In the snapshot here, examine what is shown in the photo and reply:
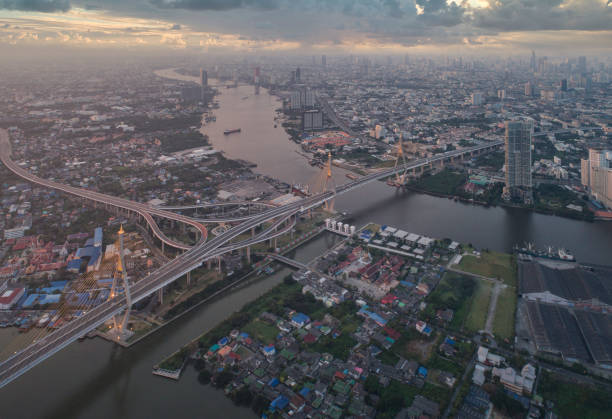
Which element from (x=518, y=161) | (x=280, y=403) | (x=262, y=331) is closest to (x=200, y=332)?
(x=262, y=331)

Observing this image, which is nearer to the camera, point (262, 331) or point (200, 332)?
point (262, 331)

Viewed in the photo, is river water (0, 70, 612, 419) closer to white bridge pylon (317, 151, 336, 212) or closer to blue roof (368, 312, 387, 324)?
white bridge pylon (317, 151, 336, 212)

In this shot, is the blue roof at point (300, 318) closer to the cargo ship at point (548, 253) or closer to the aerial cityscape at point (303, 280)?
the aerial cityscape at point (303, 280)

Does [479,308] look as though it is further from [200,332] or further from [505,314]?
[200,332]

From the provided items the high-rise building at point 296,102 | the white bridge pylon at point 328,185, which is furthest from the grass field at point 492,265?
the high-rise building at point 296,102

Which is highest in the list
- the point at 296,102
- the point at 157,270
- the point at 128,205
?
the point at 296,102

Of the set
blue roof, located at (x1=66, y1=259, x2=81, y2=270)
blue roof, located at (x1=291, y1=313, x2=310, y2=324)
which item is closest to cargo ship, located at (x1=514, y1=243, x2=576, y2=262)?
blue roof, located at (x1=291, y1=313, x2=310, y2=324)

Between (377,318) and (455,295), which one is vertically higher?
(455,295)

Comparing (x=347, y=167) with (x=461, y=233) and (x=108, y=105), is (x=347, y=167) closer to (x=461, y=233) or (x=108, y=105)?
(x=461, y=233)
